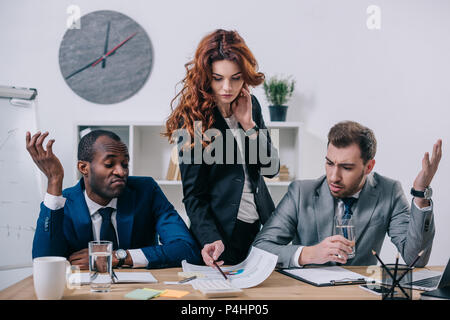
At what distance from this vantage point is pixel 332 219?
1.80 m

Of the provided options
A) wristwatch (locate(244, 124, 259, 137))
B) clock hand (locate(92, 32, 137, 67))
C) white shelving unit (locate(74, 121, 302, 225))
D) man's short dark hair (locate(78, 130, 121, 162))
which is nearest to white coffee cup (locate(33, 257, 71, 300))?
man's short dark hair (locate(78, 130, 121, 162))

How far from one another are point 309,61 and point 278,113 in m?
0.47

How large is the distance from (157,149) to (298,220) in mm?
1486

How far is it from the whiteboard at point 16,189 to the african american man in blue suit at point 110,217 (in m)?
0.92

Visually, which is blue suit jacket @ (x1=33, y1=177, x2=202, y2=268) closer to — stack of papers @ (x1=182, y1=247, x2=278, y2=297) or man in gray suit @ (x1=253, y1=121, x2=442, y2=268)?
stack of papers @ (x1=182, y1=247, x2=278, y2=297)

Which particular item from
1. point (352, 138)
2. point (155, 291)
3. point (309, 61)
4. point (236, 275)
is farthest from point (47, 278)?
point (309, 61)

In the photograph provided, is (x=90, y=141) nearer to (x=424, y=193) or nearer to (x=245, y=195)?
(x=245, y=195)

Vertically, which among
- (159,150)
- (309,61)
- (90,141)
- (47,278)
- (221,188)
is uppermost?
(309,61)

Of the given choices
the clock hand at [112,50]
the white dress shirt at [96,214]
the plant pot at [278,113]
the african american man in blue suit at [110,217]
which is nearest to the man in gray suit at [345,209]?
the african american man in blue suit at [110,217]

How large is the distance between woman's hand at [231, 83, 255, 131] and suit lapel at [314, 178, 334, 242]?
0.45 m

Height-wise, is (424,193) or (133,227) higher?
(424,193)

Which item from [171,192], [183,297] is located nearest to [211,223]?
[183,297]

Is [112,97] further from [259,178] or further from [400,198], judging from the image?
[400,198]

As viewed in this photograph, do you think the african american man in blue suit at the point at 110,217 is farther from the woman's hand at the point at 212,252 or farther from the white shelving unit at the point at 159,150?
the white shelving unit at the point at 159,150
